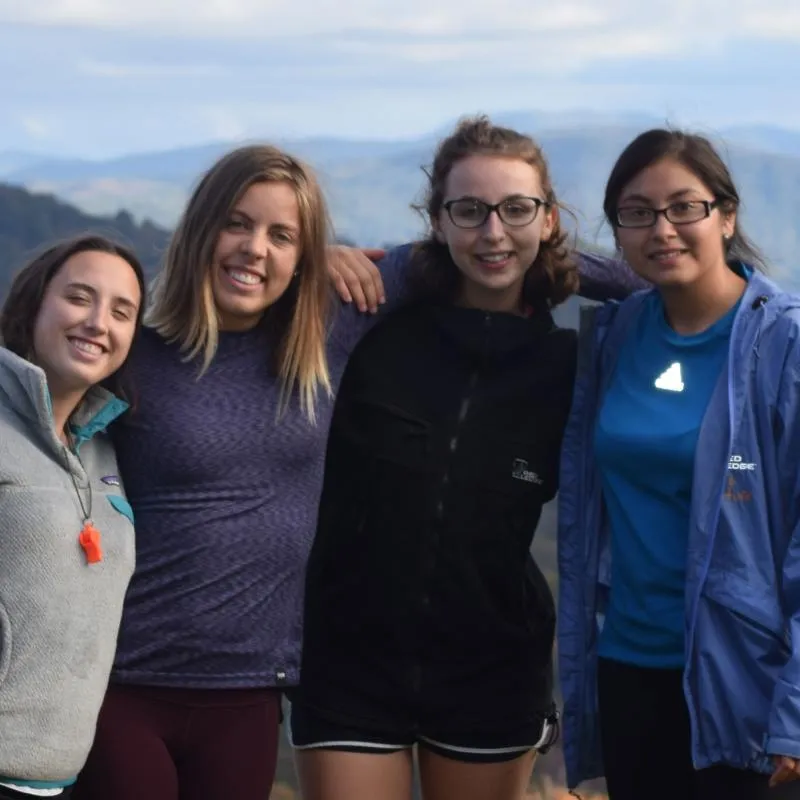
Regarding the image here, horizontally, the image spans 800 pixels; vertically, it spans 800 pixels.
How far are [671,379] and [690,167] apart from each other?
0.57 meters

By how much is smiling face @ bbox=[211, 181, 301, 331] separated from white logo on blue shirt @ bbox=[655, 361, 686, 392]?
1.04 meters

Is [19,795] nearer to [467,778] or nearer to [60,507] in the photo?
[60,507]

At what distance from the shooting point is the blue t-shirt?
367cm

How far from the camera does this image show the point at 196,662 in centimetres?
363

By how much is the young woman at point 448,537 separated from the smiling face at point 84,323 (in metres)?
0.79

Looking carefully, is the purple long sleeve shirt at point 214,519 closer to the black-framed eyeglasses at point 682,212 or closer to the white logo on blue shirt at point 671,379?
the white logo on blue shirt at point 671,379

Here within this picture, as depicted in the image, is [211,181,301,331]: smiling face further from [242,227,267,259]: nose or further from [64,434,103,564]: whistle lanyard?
[64,434,103,564]: whistle lanyard

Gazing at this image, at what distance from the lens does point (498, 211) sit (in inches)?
160

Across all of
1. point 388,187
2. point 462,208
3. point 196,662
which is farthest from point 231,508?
point 388,187

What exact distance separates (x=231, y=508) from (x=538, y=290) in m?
1.18

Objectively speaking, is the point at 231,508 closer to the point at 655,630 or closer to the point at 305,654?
the point at 305,654

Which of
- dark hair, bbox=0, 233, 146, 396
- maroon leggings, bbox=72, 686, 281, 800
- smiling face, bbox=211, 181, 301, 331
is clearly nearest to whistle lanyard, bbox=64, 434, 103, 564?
dark hair, bbox=0, 233, 146, 396

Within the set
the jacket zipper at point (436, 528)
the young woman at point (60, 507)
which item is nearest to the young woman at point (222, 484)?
the young woman at point (60, 507)

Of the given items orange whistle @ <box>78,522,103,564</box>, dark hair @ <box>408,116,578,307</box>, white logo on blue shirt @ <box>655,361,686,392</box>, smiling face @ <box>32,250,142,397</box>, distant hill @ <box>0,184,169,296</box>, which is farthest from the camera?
distant hill @ <box>0,184,169,296</box>
